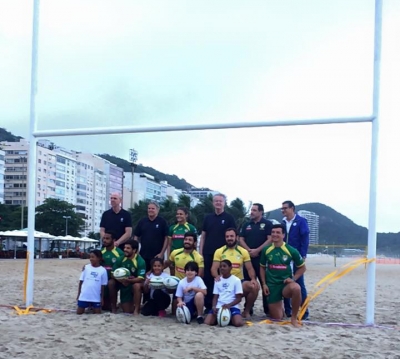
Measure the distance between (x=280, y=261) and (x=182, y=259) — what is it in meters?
1.16

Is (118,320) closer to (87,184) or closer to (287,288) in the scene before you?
(287,288)

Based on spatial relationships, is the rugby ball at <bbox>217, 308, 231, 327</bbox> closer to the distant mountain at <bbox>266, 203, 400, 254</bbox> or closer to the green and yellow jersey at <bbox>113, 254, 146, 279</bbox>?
the green and yellow jersey at <bbox>113, 254, 146, 279</bbox>

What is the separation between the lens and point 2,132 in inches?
4956

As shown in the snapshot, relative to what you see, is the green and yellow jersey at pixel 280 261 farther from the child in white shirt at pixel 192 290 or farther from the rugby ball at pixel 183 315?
the rugby ball at pixel 183 315

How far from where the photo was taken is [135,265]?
624 cm

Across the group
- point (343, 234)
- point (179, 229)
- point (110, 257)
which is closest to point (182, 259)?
point (179, 229)

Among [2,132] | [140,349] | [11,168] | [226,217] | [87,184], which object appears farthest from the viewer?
[2,132]

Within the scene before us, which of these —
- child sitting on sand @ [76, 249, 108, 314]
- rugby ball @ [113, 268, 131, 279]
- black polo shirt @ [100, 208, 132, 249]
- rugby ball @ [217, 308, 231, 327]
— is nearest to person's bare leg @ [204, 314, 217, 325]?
rugby ball @ [217, 308, 231, 327]

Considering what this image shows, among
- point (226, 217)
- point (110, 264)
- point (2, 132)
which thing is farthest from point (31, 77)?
point (2, 132)

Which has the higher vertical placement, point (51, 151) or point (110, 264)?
point (51, 151)

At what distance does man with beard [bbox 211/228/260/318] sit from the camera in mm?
5934

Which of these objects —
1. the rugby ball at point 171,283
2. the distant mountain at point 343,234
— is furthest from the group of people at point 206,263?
the distant mountain at point 343,234

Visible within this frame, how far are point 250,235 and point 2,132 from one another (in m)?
129

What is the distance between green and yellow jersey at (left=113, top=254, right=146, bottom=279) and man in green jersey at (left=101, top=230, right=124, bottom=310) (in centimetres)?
12
